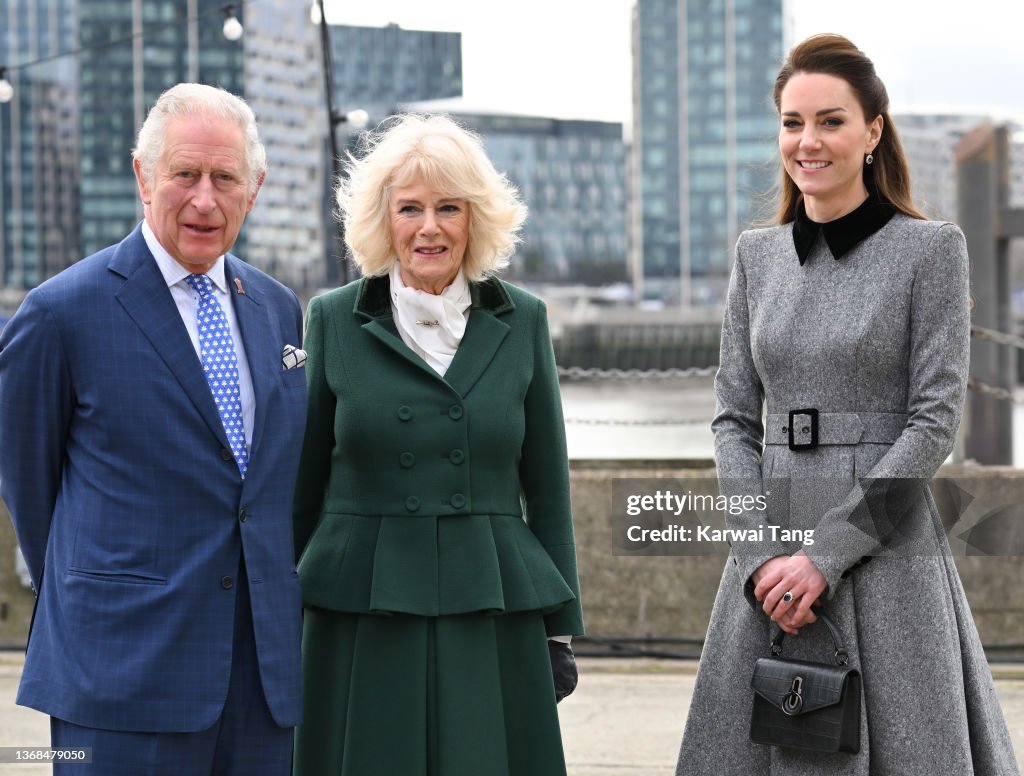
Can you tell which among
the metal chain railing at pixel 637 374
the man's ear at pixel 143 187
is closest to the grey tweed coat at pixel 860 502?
the man's ear at pixel 143 187

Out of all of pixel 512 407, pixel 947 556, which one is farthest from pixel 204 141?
pixel 947 556

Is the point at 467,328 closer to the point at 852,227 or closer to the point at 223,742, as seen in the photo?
the point at 852,227

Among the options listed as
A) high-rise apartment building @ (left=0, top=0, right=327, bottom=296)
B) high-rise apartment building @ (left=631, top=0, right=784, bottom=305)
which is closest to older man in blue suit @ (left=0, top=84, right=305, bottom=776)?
high-rise apartment building @ (left=0, top=0, right=327, bottom=296)

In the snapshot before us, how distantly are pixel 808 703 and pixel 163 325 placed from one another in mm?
1288

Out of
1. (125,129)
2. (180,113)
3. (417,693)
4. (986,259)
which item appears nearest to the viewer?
(180,113)

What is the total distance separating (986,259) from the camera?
23.5ft

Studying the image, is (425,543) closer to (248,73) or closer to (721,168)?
(248,73)

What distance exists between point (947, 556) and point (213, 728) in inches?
52.3

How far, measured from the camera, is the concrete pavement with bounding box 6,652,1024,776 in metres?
4.57

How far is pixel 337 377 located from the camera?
282cm

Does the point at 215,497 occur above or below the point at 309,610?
above

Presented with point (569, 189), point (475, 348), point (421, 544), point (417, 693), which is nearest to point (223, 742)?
point (417, 693)

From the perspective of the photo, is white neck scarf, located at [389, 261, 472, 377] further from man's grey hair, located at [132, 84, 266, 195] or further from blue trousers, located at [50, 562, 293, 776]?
blue trousers, located at [50, 562, 293, 776]

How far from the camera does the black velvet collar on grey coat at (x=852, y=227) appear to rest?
104 inches
